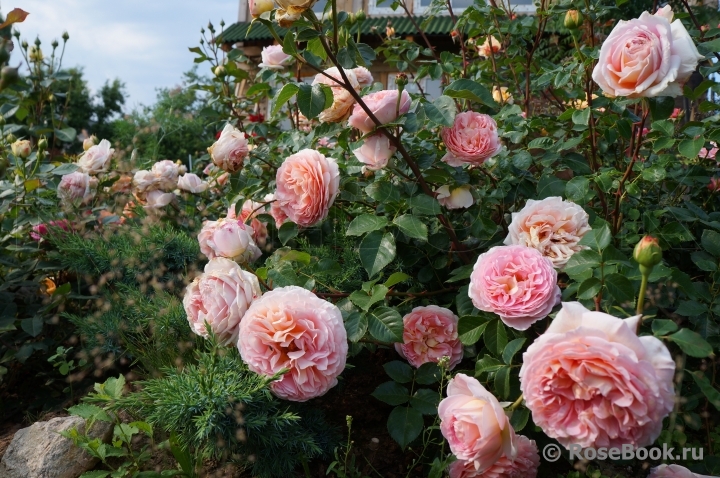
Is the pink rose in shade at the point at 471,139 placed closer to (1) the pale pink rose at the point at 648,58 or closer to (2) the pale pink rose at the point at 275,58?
(1) the pale pink rose at the point at 648,58

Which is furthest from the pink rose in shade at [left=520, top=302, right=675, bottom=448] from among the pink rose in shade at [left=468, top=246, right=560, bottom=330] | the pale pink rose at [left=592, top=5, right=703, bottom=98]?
the pale pink rose at [left=592, top=5, right=703, bottom=98]

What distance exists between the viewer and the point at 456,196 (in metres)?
1.54

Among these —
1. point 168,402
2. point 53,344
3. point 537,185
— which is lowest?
point 53,344

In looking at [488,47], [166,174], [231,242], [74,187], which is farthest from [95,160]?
[488,47]

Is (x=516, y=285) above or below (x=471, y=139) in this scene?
below

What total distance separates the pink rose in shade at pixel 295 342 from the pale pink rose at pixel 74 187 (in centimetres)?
142

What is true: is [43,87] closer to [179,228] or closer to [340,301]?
[179,228]

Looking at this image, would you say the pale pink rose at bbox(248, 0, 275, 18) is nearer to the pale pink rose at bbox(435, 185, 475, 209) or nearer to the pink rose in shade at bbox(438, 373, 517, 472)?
the pale pink rose at bbox(435, 185, 475, 209)

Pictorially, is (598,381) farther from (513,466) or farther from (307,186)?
(307,186)

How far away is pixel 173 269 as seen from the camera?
2.08 metres

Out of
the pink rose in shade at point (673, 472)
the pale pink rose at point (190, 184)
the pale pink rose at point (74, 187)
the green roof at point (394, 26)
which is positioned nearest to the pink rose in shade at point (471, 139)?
Answer: the pink rose in shade at point (673, 472)

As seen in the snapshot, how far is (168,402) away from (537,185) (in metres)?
1.08

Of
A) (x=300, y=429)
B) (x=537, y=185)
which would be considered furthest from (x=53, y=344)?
(x=537, y=185)

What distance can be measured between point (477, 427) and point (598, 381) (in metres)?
0.27
